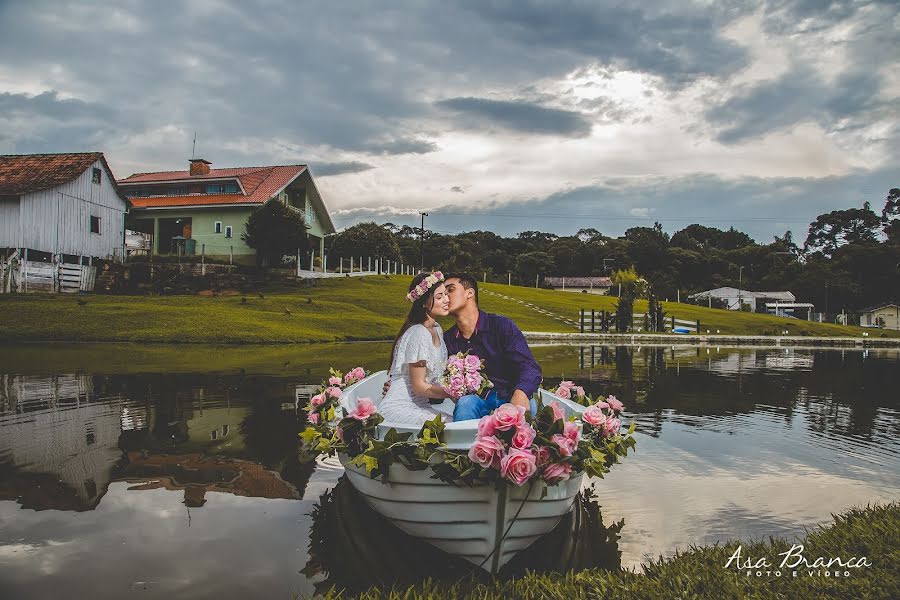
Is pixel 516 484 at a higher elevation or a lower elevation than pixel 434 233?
lower

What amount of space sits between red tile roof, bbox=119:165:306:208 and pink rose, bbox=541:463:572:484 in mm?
44616

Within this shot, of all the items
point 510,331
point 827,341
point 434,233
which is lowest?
point 827,341

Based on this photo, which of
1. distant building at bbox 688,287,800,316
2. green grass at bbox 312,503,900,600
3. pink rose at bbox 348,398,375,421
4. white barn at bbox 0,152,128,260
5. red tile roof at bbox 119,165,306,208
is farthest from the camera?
distant building at bbox 688,287,800,316

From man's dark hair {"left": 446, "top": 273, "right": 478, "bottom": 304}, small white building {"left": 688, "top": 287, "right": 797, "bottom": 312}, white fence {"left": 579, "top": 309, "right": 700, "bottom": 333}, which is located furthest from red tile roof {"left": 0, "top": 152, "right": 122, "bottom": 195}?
small white building {"left": 688, "top": 287, "right": 797, "bottom": 312}

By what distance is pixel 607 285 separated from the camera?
9869 centimetres

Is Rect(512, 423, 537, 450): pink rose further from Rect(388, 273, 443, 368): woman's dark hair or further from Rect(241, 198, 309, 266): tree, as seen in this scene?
Rect(241, 198, 309, 266): tree

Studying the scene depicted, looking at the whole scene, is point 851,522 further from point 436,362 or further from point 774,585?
point 436,362

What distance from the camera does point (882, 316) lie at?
88688 millimetres

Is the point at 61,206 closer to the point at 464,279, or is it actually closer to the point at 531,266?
the point at 464,279

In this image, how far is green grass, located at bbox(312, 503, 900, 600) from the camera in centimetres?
398

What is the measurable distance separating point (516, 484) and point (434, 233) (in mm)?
103491

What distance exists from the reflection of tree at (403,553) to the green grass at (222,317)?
22.1m

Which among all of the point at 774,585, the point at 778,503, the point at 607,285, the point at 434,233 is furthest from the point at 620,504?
the point at 434,233

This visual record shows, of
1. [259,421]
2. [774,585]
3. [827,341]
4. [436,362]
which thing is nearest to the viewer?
[774,585]
